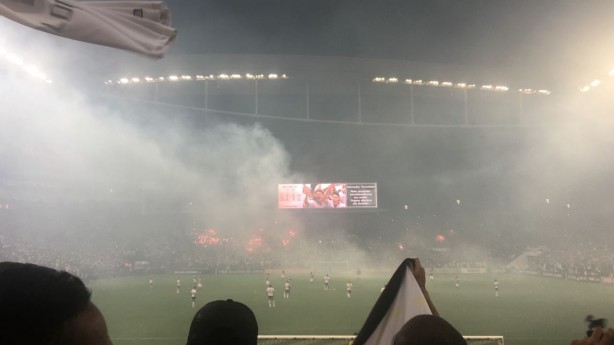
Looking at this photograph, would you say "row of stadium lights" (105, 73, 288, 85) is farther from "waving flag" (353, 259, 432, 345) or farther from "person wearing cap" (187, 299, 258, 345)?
"person wearing cap" (187, 299, 258, 345)

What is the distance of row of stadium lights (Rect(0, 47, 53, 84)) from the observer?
12.6 m

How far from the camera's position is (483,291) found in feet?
69.9

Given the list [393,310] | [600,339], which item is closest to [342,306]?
[393,310]

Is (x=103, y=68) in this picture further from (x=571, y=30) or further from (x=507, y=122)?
(x=507, y=122)

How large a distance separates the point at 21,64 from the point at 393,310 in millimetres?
15352

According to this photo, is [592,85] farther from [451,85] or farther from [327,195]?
[327,195]

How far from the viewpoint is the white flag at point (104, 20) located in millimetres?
2611

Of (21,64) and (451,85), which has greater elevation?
(451,85)

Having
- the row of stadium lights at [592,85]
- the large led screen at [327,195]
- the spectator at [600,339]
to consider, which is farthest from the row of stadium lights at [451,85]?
the spectator at [600,339]

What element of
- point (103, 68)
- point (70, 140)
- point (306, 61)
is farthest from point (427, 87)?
point (70, 140)

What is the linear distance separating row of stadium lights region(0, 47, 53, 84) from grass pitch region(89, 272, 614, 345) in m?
8.72

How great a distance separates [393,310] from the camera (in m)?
1.66

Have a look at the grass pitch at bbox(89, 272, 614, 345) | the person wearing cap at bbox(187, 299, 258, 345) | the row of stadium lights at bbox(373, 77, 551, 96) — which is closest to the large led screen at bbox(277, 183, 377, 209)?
the grass pitch at bbox(89, 272, 614, 345)

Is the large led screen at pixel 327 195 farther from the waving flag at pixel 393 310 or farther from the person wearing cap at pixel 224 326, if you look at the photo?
the person wearing cap at pixel 224 326
